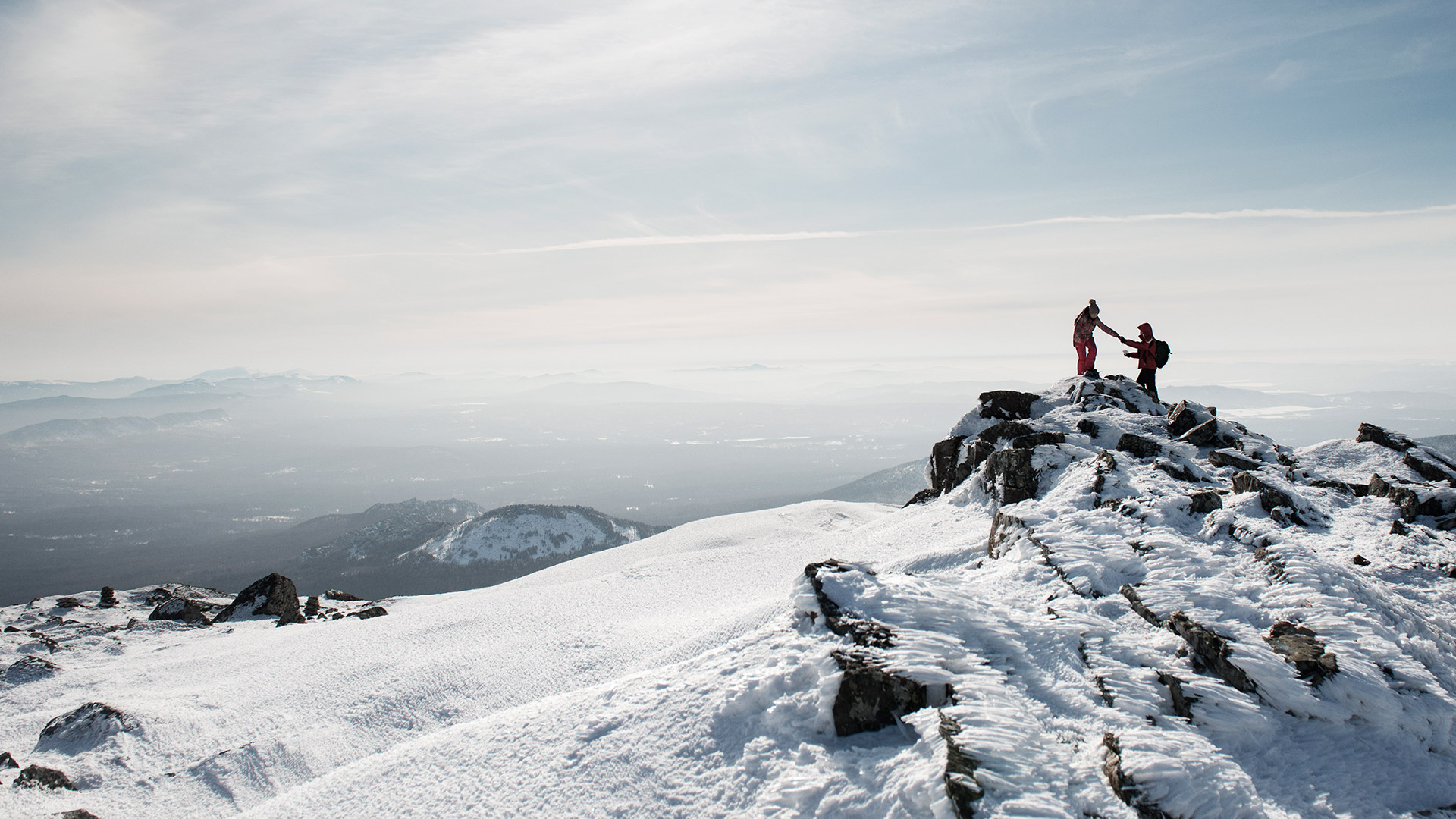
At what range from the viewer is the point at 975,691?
6031 millimetres

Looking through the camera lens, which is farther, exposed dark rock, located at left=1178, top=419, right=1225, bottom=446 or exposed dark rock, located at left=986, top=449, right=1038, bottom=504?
exposed dark rock, located at left=1178, top=419, right=1225, bottom=446

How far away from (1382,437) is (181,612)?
40181 millimetres

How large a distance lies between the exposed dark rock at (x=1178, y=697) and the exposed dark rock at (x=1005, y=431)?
11.3m

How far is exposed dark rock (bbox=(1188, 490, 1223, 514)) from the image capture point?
9.86 meters

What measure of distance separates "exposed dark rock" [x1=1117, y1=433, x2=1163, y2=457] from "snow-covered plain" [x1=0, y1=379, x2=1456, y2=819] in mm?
438

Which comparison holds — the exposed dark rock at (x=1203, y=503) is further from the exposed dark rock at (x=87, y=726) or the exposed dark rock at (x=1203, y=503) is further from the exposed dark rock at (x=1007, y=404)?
the exposed dark rock at (x=87, y=726)

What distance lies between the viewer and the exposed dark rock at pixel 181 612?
24766 millimetres

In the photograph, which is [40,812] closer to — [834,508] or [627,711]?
[627,711]

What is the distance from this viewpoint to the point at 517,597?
1791 cm

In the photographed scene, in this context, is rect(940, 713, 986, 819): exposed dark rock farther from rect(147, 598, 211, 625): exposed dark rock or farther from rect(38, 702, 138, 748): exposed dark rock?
rect(147, 598, 211, 625): exposed dark rock

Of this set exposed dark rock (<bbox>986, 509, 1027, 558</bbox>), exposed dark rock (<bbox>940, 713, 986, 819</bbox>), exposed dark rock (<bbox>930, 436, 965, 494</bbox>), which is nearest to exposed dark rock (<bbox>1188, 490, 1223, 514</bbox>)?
exposed dark rock (<bbox>986, 509, 1027, 558</bbox>)

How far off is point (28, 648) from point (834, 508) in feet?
107

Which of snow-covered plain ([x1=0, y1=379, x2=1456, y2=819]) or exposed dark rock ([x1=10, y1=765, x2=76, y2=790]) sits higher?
snow-covered plain ([x1=0, y1=379, x2=1456, y2=819])

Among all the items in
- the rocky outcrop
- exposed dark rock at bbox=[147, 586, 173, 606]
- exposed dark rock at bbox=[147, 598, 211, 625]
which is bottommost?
exposed dark rock at bbox=[147, 586, 173, 606]
